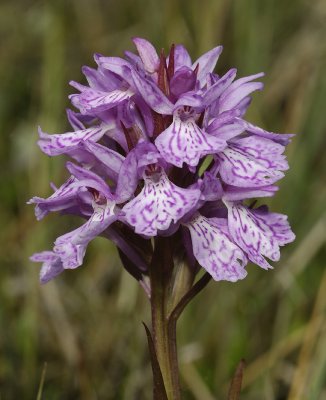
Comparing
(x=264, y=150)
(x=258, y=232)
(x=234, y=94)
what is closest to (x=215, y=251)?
(x=258, y=232)

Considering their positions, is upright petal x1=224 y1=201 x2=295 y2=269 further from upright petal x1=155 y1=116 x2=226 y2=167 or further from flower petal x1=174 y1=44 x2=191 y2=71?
flower petal x1=174 y1=44 x2=191 y2=71

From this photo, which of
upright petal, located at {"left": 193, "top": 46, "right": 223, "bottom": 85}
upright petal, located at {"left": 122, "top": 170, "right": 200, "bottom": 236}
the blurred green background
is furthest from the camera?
the blurred green background

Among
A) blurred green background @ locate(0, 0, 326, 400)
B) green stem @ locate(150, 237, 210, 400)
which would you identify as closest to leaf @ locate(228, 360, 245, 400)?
green stem @ locate(150, 237, 210, 400)

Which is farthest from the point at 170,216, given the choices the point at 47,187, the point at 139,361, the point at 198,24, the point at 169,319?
the point at 198,24

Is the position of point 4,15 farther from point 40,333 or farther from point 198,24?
point 40,333

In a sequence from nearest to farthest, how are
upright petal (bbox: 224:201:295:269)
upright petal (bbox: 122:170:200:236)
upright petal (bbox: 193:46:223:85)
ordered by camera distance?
upright petal (bbox: 122:170:200:236) → upright petal (bbox: 224:201:295:269) → upright petal (bbox: 193:46:223:85)

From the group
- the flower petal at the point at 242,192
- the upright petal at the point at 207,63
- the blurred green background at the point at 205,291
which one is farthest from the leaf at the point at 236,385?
the upright petal at the point at 207,63

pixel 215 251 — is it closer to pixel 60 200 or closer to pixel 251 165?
pixel 251 165
